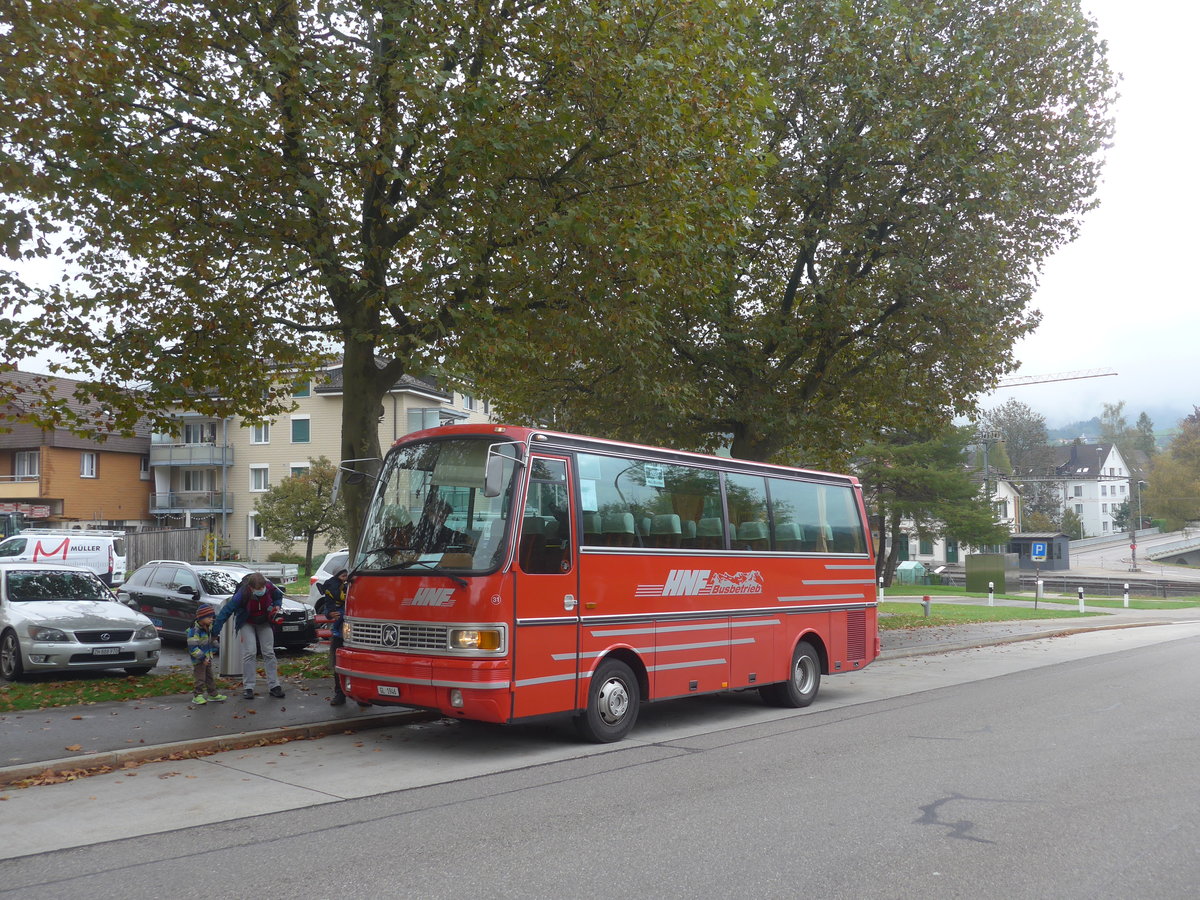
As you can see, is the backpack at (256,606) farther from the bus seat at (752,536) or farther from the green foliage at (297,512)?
the green foliage at (297,512)

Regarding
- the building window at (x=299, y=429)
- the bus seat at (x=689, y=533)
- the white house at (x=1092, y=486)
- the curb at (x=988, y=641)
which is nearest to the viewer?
the bus seat at (x=689, y=533)

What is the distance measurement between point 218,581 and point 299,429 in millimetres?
34426

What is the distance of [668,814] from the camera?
22.9 ft

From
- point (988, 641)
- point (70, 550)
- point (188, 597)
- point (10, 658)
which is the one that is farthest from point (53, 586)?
point (988, 641)

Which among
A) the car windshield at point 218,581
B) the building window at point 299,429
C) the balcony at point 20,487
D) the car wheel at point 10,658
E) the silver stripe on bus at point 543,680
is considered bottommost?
the car wheel at point 10,658

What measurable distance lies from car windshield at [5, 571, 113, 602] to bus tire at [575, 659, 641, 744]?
8.82 meters

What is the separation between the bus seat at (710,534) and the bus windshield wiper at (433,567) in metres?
3.42

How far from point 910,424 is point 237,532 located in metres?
41.3

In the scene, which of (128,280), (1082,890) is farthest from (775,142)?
(1082,890)

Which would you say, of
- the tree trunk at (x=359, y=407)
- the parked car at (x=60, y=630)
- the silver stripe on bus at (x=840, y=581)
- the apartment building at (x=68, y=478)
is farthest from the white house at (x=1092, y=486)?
the parked car at (x=60, y=630)

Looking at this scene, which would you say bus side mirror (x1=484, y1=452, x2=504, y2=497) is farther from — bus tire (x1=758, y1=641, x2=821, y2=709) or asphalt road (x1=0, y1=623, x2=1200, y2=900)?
bus tire (x1=758, y1=641, x2=821, y2=709)

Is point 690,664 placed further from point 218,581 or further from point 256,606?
point 218,581

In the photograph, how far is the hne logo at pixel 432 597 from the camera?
9.31 meters

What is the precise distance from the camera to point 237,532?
54219 millimetres
